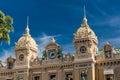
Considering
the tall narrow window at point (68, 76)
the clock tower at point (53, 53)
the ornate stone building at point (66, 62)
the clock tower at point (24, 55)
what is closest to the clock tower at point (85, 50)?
the ornate stone building at point (66, 62)

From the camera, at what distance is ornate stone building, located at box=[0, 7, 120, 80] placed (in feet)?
205

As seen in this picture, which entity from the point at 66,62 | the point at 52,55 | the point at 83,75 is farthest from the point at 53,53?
the point at 83,75

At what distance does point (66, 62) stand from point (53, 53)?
3.62 m

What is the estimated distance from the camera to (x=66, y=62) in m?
65.6

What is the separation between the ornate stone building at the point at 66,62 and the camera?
62.4 meters

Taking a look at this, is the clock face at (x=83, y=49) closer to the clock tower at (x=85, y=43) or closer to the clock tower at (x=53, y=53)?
the clock tower at (x=85, y=43)

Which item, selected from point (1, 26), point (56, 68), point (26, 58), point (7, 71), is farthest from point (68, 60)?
point (1, 26)

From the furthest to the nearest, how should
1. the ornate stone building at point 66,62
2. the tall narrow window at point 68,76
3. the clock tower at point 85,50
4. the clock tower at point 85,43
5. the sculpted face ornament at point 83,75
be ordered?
the tall narrow window at point 68,76 → the clock tower at point 85,43 → the sculpted face ornament at point 83,75 → the clock tower at point 85,50 → the ornate stone building at point 66,62

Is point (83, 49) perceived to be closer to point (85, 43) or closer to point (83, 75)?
point (85, 43)

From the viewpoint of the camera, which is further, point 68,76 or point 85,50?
point 68,76

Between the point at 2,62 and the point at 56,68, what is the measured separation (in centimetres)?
1536

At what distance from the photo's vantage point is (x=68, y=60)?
65750 millimetres

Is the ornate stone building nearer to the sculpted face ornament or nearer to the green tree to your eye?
the sculpted face ornament

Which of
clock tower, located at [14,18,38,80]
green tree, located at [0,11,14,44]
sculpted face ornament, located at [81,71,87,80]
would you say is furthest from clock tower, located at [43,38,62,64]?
green tree, located at [0,11,14,44]
